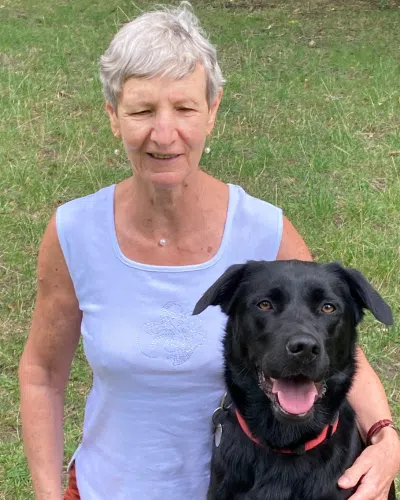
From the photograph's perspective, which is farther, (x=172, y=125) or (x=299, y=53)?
(x=299, y=53)

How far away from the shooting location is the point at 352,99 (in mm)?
6125

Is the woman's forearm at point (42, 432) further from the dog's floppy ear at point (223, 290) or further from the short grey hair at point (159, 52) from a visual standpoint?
the short grey hair at point (159, 52)

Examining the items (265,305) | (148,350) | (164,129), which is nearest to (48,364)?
(148,350)

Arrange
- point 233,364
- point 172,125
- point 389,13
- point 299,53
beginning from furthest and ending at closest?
point 389,13
point 299,53
point 233,364
point 172,125

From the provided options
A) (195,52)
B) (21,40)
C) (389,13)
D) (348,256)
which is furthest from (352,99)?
(195,52)

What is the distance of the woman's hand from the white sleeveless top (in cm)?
47

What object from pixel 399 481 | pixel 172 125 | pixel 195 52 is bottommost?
pixel 399 481

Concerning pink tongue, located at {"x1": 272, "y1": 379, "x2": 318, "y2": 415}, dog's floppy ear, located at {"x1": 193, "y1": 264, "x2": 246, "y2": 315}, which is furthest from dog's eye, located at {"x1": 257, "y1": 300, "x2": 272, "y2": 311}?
pink tongue, located at {"x1": 272, "y1": 379, "x2": 318, "y2": 415}

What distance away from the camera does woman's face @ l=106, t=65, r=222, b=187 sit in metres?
2.02

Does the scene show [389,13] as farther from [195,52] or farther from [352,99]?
[195,52]

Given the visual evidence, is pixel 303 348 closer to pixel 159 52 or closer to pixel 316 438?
pixel 316 438

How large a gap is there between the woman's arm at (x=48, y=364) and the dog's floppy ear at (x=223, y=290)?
0.47 m

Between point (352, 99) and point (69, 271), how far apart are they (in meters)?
4.43

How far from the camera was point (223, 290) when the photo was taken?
6.97 feet
